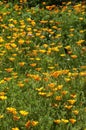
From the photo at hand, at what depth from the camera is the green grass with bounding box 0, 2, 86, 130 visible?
468 centimetres

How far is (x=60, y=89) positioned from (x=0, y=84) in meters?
0.81

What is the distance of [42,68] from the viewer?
606 cm

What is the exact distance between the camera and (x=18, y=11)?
346 inches

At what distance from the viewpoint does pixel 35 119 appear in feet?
15.3

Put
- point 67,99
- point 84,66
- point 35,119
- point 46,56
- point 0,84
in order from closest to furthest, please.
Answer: point 35,119 < point 67,99 < point 0,84 < point 84,66 < point 46,56

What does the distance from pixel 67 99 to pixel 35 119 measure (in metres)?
0.59

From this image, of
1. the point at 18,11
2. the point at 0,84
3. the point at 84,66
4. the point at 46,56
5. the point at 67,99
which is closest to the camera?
the point at 67,99

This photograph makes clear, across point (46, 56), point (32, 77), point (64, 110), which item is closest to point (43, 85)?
point (32, 77)

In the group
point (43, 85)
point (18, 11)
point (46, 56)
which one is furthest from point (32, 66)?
point (18, 11)

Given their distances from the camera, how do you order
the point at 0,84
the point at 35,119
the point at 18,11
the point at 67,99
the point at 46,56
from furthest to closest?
the point at 18,11 → the point at 46,56 → the point at 0,84 → the point at 67,99 → the point at 35,119

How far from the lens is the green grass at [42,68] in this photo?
4.68 m

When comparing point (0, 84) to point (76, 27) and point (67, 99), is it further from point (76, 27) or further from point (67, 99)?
point (76, 27)

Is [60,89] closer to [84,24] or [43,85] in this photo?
[43,85]

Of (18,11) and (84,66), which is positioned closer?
(84,66)
